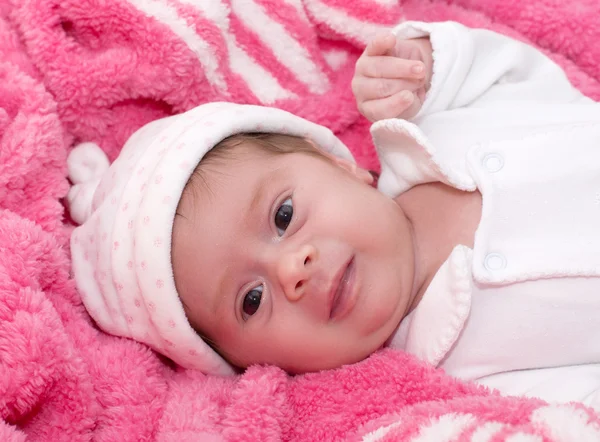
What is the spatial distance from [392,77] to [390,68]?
0.07 feet

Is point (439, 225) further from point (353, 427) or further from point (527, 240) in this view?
point (353, 427)

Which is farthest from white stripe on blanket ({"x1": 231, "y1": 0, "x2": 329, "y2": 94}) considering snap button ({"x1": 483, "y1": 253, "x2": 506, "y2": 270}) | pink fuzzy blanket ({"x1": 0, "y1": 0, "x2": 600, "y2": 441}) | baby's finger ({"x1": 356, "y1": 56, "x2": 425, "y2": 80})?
snap button ({"x1": 483, "y1": 253, "x2": 506, "y2": 270})

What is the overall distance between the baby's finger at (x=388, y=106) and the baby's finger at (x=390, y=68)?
44 millimetres

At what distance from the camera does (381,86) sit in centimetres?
154

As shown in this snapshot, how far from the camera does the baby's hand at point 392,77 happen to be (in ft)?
4.86

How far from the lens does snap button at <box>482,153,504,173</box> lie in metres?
1.37

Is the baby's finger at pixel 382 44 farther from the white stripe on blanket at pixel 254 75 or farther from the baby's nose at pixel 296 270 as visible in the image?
the baby's nose at pixel 296 270

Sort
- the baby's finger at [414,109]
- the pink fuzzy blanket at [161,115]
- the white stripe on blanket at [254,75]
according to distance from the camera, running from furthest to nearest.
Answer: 1. the white stripe on blanket at [254,75]
2. the baby's finger at [414,109]
3. the pink fuzzy blanket at [161,115]

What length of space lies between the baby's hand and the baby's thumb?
2.18ft

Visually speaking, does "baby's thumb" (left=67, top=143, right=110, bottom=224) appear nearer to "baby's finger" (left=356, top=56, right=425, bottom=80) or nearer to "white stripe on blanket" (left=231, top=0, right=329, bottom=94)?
"white stripe on blanket" (left=231, top=0, right=329, bottom=94)

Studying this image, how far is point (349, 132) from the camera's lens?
188 centimetres

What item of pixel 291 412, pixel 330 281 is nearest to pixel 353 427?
pixel 291 412

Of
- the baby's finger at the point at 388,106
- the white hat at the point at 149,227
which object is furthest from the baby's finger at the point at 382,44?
the white hat at the point at 149,227

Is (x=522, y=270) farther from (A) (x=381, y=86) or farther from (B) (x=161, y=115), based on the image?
(B) (x=161, y=115)
